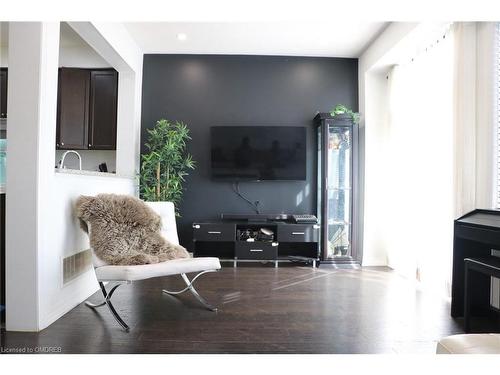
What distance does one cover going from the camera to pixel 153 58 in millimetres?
4707

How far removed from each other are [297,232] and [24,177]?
2970 mm

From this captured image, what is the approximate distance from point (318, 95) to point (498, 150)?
250cm

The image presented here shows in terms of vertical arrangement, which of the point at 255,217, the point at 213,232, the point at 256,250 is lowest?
the point at 256,250

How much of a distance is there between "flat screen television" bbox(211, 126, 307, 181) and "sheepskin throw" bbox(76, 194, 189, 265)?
1686 millimetres

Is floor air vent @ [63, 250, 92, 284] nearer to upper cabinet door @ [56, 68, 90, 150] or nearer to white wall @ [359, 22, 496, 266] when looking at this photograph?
upper cabinet door @ [56, 68, 90, 150]

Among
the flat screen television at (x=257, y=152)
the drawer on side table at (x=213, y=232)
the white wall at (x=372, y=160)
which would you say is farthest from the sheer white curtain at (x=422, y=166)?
the drawer on side table at (x=213, y=232)

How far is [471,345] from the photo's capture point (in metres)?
1.04

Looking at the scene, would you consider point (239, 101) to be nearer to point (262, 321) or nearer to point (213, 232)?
point (213, 232)

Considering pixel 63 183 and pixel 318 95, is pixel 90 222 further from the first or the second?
pixel 318 95

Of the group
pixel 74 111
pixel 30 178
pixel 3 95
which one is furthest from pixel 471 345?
pixel 3 95

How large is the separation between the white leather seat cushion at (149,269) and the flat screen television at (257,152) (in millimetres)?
2063
